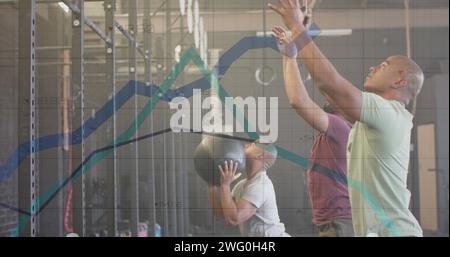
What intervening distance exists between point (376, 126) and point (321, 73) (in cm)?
25

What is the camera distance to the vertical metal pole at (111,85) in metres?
2.13

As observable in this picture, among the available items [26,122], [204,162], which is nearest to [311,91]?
[204,162]

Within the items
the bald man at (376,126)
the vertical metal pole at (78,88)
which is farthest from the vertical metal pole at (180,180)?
the bald man at (376,126)

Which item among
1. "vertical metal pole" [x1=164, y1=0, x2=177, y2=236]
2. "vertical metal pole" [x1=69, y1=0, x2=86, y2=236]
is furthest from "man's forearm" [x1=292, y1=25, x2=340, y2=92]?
"vertical metal pole" [x1=69, y1=0, x2=86, y2=236]

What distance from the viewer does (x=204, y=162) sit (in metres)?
2.05

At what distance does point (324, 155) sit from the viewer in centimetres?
204

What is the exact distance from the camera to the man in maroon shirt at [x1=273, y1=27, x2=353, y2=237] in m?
2.02

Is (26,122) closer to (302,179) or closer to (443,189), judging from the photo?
(302,179)

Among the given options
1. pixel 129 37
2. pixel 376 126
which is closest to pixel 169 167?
pixel 129 37

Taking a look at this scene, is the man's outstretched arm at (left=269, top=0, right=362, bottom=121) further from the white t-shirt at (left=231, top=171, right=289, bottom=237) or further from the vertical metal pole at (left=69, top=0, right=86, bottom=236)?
the vertical metal pole at (left=69, top=0, right=86, bottom=236)

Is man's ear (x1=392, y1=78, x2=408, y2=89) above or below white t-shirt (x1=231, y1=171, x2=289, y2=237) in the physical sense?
above

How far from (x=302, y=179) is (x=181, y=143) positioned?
415mm

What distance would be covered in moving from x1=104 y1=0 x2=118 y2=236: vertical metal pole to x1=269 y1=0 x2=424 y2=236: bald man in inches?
22.4

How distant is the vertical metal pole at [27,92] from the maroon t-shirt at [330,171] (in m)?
0.92
